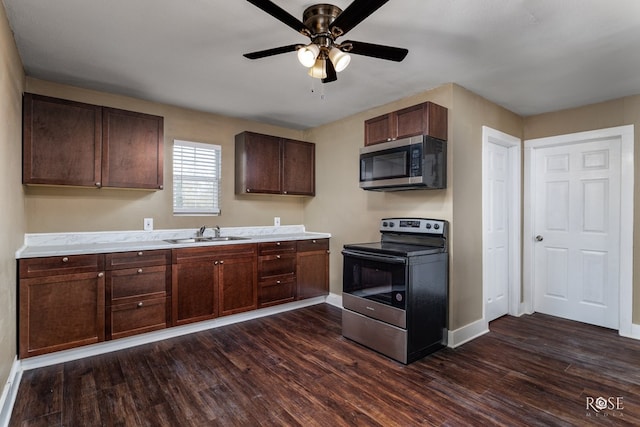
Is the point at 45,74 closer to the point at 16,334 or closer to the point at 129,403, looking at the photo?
the point at 16,334

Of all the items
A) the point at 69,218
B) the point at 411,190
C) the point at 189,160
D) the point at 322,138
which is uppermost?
the point at 322,138

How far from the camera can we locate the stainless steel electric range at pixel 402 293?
2.64 metres

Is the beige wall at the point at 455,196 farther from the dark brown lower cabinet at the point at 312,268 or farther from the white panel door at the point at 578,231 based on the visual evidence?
the white panel door at the point at 578,231

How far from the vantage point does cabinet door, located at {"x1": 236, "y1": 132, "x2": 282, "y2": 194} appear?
3.95 meters

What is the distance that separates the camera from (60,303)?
256 centimetres

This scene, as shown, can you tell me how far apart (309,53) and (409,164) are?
140 centimetres

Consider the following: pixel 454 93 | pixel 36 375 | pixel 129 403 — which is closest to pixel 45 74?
pixel 36 375

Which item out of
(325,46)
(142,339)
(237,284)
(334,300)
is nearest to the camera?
(325,46)

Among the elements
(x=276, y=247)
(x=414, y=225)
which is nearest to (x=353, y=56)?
(x=414, y=225)

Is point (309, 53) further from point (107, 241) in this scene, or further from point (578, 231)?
point (578, 231)

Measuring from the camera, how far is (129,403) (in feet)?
6.86

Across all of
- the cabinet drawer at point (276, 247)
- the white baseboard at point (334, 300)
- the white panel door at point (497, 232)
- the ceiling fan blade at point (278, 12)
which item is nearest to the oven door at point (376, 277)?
the cabinet drawer at point (276, 247)

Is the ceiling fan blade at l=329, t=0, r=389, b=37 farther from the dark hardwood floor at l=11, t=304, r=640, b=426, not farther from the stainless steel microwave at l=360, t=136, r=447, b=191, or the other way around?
the dark hardwood floor at l=11, t=304, r=640, b=426

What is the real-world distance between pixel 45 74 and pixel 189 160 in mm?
1427
